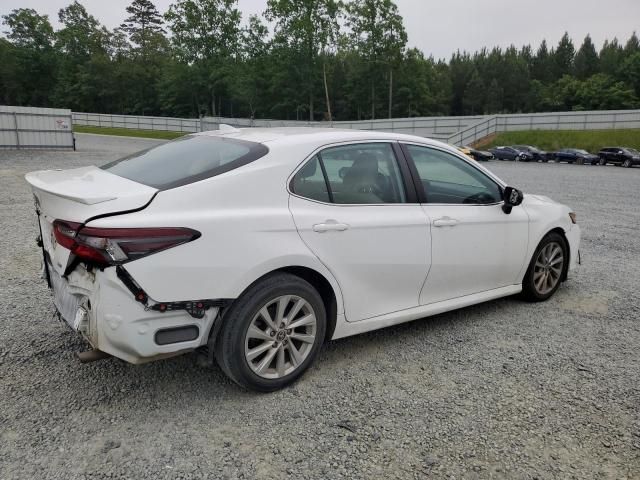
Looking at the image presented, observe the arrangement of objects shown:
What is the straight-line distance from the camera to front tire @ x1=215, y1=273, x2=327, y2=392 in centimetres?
286

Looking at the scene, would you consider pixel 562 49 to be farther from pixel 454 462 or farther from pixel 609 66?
pixel 454 462

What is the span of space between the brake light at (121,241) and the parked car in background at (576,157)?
35.3 meters

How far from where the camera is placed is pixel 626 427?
2854mm

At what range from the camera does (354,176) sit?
11.6 feet

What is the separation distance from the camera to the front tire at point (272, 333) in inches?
112

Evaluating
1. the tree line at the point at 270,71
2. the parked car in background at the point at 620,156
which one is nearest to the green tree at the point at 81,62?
the tree line at the point at 270,71

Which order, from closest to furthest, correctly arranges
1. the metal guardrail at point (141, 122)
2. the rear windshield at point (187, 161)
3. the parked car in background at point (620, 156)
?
the rear windshield at point (187, 161), the parked car in background at point (620, 156), the metal guardrail at point (141, 122)

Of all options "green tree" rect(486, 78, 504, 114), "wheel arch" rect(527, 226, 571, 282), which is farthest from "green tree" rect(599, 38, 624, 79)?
"wheel arch" rect(527, 226, 571, 282)

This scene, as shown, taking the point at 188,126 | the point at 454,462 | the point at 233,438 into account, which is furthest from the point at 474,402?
the point at 188,126

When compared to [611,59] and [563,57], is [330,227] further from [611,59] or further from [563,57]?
[563,57]

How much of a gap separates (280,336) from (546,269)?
2.96 m

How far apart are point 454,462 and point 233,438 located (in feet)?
3.70

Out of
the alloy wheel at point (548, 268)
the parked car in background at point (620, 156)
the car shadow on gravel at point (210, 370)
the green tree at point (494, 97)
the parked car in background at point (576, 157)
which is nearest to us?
the car shadow on gravel at point (210, 370)

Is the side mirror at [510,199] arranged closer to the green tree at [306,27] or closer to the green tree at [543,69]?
the green tree at [306,27]
